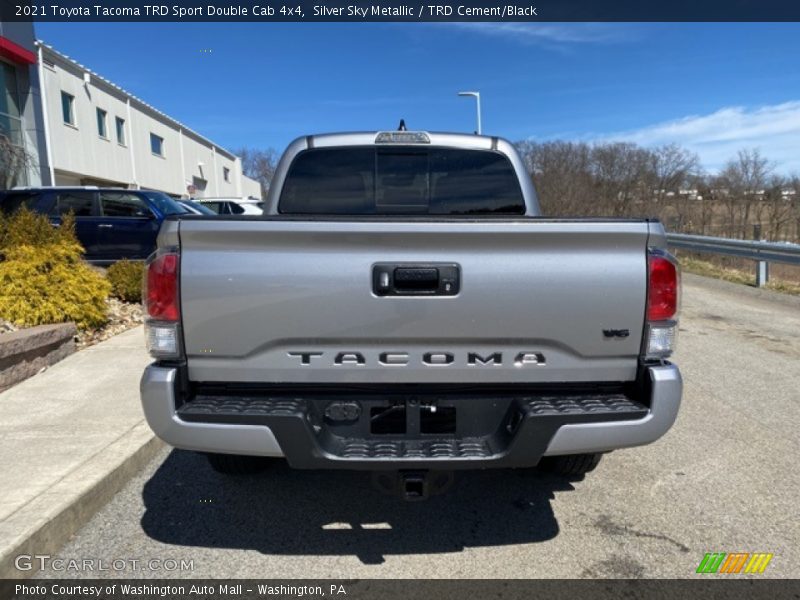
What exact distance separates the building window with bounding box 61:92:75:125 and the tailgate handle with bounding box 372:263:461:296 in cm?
2355

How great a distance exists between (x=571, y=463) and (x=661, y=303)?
1227 mm

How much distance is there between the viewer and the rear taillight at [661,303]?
7.66ft

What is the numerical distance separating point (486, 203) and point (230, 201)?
18058 millimetres

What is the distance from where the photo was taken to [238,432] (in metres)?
2.27

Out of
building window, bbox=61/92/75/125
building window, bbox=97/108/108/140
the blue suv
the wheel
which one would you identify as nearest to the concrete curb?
the wheel

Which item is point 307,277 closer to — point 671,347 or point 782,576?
point 671,347

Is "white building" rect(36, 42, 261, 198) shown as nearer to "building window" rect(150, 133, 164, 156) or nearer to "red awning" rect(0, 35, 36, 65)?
"building window" rect(150, 133, 164, 156)

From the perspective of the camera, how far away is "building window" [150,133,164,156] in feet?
99.3

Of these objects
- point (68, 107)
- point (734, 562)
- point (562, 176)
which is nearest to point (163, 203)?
point (734, 562)

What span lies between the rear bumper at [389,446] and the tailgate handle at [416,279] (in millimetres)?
607

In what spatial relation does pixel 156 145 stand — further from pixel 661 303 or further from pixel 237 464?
pixel 661 303

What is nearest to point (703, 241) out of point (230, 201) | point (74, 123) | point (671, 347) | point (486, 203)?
point (486, 203)

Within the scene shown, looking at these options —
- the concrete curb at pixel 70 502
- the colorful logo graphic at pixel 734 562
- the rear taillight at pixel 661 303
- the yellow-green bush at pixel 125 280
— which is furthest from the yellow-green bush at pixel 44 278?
the colorful logo graphic at pixel 734 562

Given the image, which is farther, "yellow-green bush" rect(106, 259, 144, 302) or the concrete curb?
"yellow-green bush" rect(106, 259, 144, 302)
